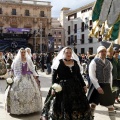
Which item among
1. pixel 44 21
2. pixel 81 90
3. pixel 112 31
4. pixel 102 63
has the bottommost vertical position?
pixel 81 90

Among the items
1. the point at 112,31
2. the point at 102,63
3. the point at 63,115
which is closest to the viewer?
the point at 63,115

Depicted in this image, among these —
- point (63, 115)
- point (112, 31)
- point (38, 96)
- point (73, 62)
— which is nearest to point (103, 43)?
point (112, 31)

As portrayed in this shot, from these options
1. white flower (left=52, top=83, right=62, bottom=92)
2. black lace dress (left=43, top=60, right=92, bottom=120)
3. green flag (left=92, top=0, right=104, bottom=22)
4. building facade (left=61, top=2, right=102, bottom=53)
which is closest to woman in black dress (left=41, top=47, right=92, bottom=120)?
black lace dress (left=43, top=60, right=92, bottom=120)

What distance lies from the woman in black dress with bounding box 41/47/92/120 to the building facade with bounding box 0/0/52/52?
38006 millimetres

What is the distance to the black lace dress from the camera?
469cm

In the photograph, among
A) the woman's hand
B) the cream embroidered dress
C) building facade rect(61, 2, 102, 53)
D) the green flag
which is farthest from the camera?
building facade rect(61, 2, 102, 53)

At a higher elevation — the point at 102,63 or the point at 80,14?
the point at 80,14

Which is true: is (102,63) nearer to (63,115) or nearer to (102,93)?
(102,93)

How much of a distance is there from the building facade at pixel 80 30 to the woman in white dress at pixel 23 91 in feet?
108

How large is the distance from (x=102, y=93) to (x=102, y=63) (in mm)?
576

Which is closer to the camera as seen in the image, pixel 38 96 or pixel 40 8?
pixel 38 96

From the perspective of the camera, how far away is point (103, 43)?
802cm

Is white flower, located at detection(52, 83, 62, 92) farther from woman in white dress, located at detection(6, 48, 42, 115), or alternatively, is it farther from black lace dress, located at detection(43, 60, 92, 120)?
woman in white dress, located at detection(6, 48, 42, 115)

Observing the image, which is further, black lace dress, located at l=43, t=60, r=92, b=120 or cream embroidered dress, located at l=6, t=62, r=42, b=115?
cream embroidered dress, located at l=6, t=62, r=42, b=115
